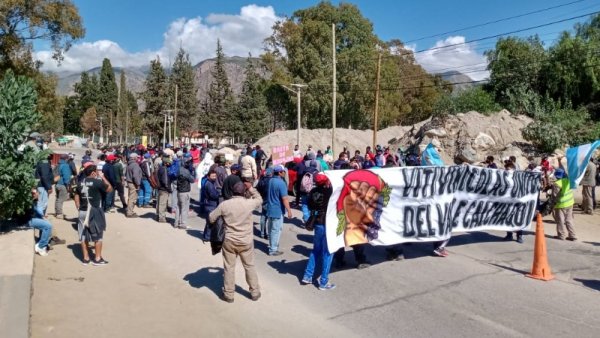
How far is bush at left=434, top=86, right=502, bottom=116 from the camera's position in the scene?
3722cm

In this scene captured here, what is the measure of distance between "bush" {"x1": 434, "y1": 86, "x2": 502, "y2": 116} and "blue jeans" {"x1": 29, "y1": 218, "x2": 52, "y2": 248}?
3171 cm

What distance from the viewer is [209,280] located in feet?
25.7

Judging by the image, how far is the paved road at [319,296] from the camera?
5.98 meters

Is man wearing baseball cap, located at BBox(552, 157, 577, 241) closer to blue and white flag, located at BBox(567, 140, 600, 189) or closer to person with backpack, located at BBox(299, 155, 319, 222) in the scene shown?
blue and white flag, located at BBox(567, 140, 600, 189)

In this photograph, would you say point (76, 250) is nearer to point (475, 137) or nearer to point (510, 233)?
point (510, 233)

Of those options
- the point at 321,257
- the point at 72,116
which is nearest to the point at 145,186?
the point at 321,257

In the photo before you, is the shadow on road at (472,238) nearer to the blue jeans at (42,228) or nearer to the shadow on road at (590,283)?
the shadow on road at (590,283)

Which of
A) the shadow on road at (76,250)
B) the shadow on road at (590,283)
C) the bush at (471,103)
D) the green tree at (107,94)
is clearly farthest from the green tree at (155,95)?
the shadow on road at (590,283)

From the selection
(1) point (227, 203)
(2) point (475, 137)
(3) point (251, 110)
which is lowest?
(1) point (227, 203)

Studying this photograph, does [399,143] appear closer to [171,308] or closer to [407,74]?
[171,308]

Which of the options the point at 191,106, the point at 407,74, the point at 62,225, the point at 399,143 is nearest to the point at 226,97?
the point at 191,106

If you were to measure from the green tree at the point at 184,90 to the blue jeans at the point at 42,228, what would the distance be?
6253 centimetres

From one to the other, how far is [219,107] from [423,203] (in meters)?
62.0

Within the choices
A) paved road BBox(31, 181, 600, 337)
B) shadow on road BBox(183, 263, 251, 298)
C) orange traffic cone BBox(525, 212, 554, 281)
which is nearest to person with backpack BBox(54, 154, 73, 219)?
paved road BBox(31, 181, 600, 337)
